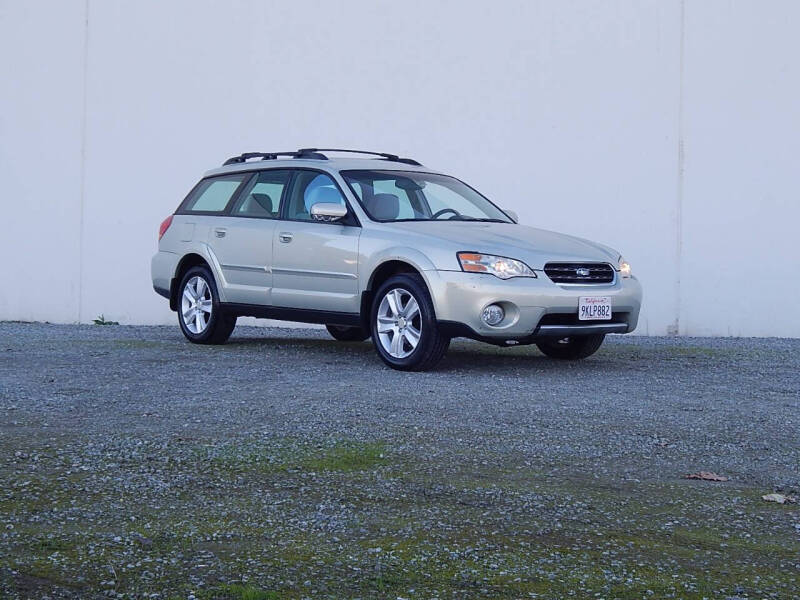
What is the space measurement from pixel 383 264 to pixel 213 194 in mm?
2523

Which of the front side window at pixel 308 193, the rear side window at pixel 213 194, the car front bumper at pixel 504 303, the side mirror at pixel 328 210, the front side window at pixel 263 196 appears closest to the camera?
the car front bumper at pixel 504 303

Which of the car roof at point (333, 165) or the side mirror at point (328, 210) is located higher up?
the car roof at point (333, 165)

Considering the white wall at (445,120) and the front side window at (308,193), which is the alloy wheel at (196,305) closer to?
the front side window at (308,193)

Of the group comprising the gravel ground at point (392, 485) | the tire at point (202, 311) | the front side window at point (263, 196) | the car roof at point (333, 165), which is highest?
the car roof at point (333, 165)

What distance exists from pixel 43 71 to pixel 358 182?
627cm

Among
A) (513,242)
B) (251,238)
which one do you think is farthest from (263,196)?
(513,242)

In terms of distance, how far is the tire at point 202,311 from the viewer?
34.4 feet

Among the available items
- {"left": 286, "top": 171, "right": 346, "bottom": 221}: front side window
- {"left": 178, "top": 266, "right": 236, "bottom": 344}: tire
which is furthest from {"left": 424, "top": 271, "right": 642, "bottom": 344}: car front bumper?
{"left": 178, "top": 266, "right": 236, "bottom": 344}: tire

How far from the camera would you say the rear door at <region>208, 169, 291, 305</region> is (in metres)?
9.91

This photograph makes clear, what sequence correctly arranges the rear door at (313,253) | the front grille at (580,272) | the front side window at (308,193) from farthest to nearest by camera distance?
1. the front side window at (308,193)
2. the rear door at (313,253)
3. the front grille at (580,272)

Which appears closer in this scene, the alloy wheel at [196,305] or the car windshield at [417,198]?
the car windshield at [417,198]

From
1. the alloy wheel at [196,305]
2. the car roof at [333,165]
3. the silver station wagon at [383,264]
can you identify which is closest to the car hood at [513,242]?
the silver station wagon at [383,264]

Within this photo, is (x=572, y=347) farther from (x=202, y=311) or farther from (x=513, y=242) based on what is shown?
(x=202, y=311)

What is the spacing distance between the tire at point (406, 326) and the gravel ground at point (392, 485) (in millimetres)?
179
